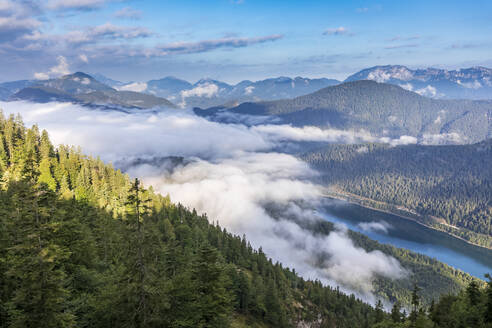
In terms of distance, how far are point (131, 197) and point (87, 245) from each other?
37.0 metres

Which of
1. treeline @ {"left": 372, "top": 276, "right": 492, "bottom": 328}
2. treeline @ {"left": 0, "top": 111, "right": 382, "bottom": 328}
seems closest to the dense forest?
treeline @ {"left": 0, "top": 111, "right": 382, "bottom": 328}

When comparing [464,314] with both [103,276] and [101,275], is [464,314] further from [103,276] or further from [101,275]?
[101,275]

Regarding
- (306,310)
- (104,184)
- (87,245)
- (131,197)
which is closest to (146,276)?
(131,197)

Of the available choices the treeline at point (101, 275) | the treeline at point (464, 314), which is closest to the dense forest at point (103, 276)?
the treeline at point (101, 275)

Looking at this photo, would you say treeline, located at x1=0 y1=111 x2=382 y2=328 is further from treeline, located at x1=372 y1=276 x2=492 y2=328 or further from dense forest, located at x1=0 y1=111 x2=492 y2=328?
treeline, located at x1=372 y1=276 x2=492 y2=328

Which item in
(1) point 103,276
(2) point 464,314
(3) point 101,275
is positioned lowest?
(2) point 464,314

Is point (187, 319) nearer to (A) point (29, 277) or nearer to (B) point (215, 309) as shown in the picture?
(B) point (215, 309)

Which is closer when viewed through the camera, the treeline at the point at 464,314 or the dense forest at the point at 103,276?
the dense forest at the point at 103,276

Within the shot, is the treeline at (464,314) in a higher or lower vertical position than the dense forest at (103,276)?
lower

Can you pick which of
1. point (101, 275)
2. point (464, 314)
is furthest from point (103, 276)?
point (464, 314)

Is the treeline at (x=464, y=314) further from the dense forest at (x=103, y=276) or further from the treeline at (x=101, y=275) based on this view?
the treeline at (x=101, y=275)

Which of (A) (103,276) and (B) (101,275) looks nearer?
(A) (103,276)

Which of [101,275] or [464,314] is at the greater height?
[101,275]

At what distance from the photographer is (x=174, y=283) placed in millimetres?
40719
